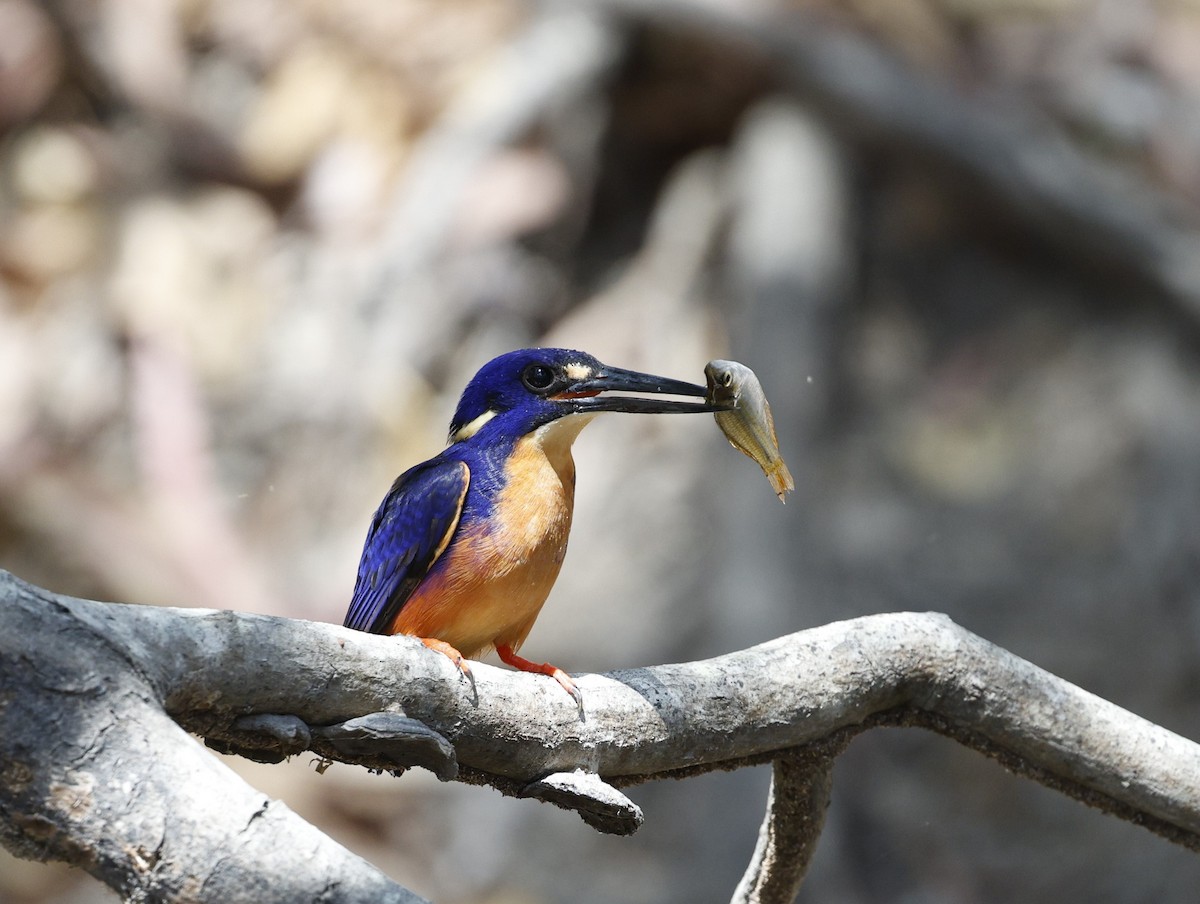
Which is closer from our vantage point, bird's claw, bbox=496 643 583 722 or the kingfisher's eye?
bird's claw, bbox=496 643 583 722

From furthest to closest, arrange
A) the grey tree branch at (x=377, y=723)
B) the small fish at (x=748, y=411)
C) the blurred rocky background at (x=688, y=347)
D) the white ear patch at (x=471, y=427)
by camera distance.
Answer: the blurred rocky background at (x=688, y=347) < the white ear patch at (x=471, y=427) < the small fish at (x=748, y=411) < the grey tree branch at (x=377, y=723)

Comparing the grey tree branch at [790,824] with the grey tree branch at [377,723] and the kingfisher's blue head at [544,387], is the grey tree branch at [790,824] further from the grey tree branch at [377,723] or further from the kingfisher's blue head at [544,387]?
the kingfisher's blue head at [544,387]

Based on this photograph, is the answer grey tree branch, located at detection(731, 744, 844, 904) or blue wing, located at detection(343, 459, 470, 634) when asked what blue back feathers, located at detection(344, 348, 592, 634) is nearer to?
blue wing, located at detection(343, 459, 470, 634)

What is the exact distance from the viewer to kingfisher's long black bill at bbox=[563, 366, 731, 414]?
295 cm

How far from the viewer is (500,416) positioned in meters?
3.25

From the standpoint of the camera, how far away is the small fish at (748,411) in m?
2.86

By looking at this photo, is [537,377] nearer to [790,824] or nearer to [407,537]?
[407,537]

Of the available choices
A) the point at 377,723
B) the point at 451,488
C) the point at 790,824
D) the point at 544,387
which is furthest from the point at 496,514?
the point at 377,723

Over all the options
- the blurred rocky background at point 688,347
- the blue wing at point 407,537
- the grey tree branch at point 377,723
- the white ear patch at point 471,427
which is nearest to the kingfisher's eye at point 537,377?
the white ear patch at point 471,427

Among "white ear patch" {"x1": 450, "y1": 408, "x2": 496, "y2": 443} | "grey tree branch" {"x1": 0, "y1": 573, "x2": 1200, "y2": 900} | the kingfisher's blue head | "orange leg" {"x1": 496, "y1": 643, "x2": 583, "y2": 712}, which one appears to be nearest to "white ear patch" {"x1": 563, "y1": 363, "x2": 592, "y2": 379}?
the kingfisher's blue head

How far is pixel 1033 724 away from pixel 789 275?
3950 millimetres

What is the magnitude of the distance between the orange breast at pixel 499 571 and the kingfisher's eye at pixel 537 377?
0.21 metres

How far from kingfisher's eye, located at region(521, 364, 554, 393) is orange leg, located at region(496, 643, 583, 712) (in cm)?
57

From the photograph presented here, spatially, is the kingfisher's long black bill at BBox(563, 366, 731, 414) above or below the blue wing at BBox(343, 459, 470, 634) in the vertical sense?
above
